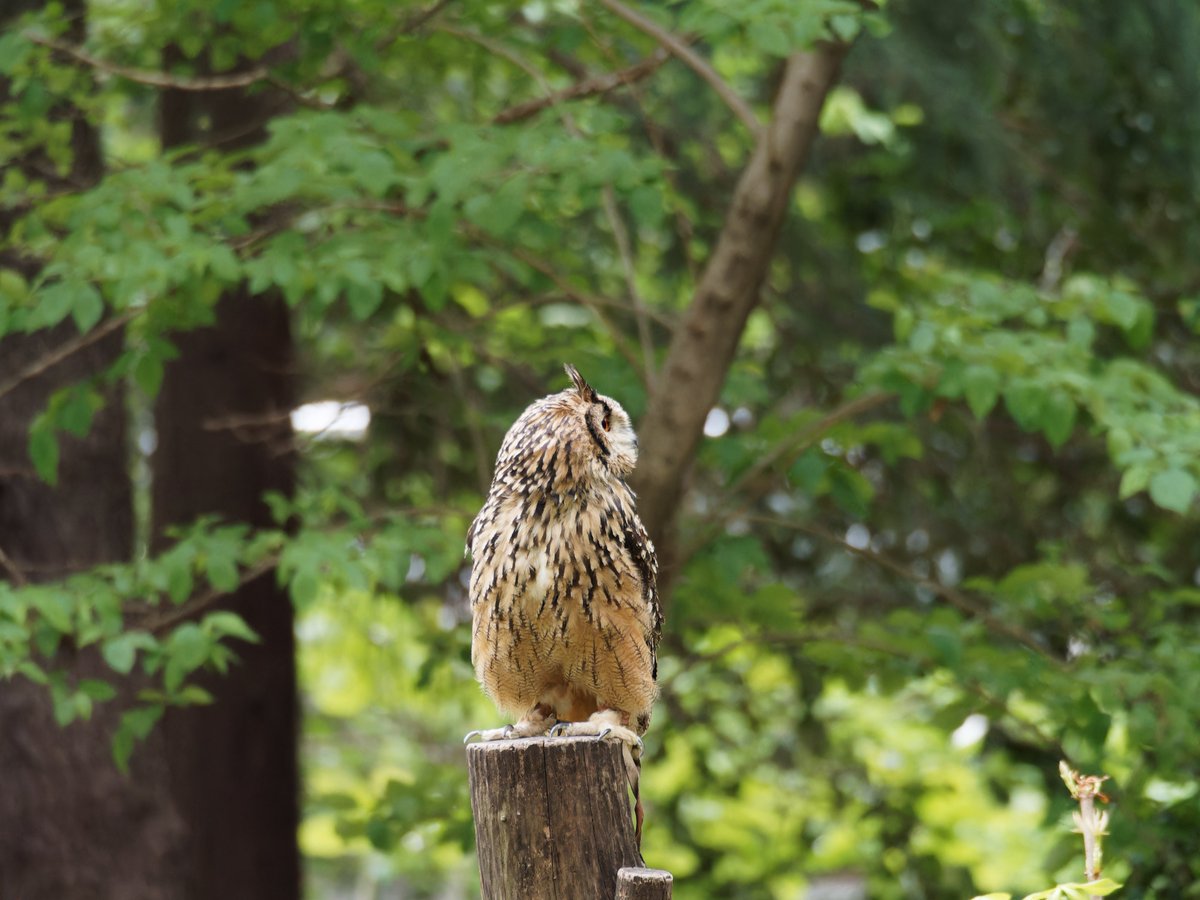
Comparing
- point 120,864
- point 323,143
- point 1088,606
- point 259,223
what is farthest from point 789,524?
point 120,864

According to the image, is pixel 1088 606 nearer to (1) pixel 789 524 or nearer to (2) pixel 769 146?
(1) pixel 789 524

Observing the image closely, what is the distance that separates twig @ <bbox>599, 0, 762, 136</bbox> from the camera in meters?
4.92

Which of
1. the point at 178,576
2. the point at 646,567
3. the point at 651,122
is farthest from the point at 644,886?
the point at 651,122

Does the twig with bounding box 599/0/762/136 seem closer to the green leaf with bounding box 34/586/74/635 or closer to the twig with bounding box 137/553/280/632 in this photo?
the twig with bounding box 137/553/280/632

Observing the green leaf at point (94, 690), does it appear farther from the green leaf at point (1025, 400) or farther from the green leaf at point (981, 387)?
the green leaf at point (1025, 400)

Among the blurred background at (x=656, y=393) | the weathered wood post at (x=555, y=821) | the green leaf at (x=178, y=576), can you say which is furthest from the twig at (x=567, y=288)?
the weathered wood post at (x=555, y=821)

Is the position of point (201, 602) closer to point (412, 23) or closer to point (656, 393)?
point (656, 393)

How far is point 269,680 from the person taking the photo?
7.12 meters

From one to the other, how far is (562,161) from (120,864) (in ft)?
12.0

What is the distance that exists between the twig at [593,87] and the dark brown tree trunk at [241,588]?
206 cm

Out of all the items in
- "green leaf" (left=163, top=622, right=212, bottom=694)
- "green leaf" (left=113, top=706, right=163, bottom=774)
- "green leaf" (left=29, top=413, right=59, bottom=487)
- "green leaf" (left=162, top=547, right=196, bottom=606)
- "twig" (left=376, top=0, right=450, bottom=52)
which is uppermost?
"twig" (left=376, top=0, right=450, bottom=52)

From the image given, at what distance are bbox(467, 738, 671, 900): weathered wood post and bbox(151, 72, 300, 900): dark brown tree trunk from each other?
165 inches

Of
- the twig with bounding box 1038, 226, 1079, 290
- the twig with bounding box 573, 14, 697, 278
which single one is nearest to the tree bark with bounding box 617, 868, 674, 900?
the twig with bounding box 573, 14, 697, 278

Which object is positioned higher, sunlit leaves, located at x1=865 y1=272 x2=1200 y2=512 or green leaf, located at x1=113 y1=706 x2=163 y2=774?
sunlit leaves, located at x1=865 y1=272 x2=1200 y2=512
